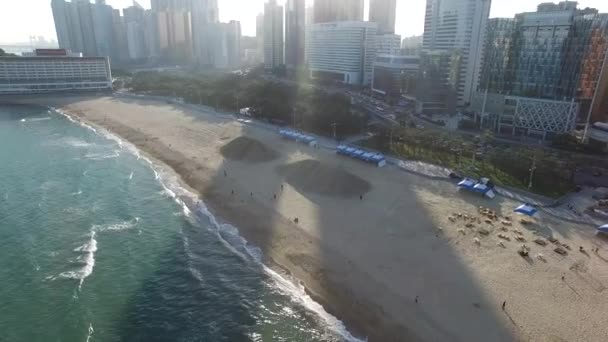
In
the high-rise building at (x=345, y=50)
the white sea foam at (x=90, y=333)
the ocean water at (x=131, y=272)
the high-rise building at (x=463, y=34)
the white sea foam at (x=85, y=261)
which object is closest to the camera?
the white sea foam at (x=90, y=333)

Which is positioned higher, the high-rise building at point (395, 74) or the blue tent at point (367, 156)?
the high-rise building at point (395, 74)

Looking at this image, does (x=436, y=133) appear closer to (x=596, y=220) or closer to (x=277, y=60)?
(x=596, y=220)

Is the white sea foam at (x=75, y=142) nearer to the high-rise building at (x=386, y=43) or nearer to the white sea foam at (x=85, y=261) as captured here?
the white sea foam at (x=85, y=261)

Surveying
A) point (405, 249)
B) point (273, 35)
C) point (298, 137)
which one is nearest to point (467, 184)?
point (405, 249)

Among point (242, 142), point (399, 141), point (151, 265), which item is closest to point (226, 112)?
point (242, 142)

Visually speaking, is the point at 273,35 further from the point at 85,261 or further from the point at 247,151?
the point at 85,261

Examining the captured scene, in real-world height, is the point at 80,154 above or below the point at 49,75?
below

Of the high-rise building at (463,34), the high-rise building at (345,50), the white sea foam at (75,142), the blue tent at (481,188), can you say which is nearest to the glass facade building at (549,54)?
the high-rise building at (463,34)
